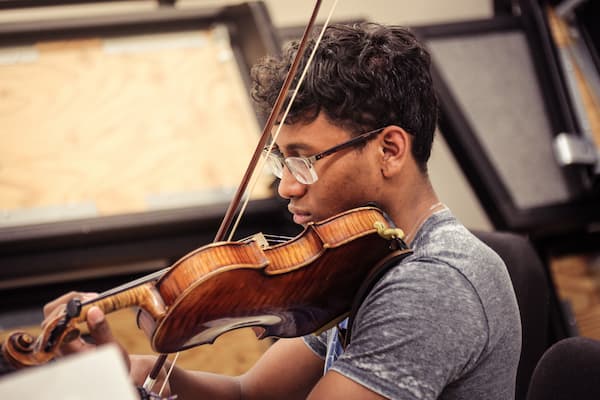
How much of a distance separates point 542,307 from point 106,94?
4.17 feet

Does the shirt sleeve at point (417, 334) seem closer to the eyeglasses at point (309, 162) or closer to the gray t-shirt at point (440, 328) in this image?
the gray t-shirt at point (440, 328)

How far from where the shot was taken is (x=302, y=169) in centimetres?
138

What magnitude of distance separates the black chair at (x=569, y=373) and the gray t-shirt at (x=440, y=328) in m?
0.05

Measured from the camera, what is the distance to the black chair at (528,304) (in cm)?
173

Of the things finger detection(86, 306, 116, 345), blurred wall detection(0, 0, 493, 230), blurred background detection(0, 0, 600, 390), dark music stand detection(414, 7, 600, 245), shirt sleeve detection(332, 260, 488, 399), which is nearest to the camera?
finger detection(86, 306, 116, 345)

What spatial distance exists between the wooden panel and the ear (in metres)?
0.82

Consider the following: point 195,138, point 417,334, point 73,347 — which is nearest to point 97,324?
point 73,347

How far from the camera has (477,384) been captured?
1.25 meters

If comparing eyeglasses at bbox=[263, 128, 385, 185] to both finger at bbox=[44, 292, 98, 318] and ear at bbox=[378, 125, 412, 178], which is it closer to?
ear at bbox=[378, 125, 412, 178]

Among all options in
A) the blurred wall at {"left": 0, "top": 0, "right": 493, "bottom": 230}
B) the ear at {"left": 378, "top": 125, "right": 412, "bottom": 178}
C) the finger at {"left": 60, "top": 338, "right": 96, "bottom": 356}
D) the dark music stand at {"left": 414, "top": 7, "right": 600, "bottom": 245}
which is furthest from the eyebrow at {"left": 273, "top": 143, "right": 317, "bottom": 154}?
the blurred wall at {"left": 0, "top": 0, "right": 493, "bottom": 230}

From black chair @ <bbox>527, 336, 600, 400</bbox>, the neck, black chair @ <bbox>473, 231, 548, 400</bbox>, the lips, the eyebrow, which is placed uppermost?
the eyebrow

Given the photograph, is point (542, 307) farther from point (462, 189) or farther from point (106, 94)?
point (462, 189)

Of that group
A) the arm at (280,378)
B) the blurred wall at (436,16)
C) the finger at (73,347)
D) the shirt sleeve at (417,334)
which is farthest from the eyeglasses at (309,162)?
the blurred wall at (436,16)

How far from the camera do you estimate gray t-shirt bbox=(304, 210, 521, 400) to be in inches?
45.1
